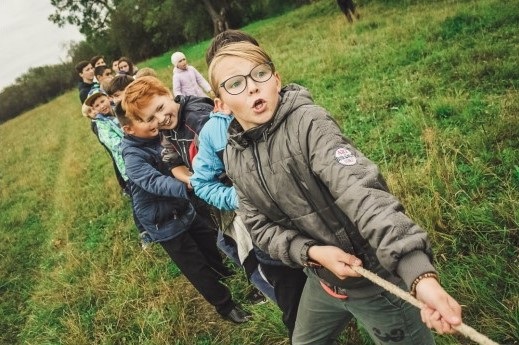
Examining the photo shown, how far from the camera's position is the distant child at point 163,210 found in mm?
3354

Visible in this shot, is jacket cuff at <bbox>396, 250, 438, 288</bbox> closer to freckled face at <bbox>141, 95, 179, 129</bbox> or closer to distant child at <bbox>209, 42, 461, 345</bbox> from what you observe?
distant child at <bbox>209, 42, 461, 345</bbox>

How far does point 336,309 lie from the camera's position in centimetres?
191

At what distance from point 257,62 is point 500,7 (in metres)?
7.76

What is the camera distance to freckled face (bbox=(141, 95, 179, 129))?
3.04m

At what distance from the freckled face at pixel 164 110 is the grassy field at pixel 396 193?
167 cm

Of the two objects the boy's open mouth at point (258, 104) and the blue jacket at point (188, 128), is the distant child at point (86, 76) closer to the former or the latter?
the blue jacket at point (188, 128)

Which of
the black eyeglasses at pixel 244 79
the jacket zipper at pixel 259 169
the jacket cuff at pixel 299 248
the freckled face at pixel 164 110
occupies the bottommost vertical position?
the jacket cuff at pixel 299 248

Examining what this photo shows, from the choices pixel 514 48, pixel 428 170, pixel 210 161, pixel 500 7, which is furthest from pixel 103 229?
pixel 500 7

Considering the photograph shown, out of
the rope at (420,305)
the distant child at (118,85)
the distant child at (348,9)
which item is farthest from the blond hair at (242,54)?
the distant child at (348,9)

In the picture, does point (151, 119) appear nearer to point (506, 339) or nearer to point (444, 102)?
point (506, 339)

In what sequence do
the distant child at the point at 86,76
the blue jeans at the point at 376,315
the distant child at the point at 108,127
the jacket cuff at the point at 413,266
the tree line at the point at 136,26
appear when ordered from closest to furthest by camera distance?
the jacket cuff at the point at 413,266 < the blue jeans at the point at 376,315 < the distant child at the point at 108,127 < the distant child at the point at 86,76 < the tree line at the point at 136,26

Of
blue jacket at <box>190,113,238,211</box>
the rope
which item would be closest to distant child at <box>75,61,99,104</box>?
blue jacket at <box>190,113,238,211</box>

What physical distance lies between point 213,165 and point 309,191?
1.09m

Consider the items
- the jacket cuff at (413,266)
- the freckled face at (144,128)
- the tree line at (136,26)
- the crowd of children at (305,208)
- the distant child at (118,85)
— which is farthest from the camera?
the tree line at (136,26)
